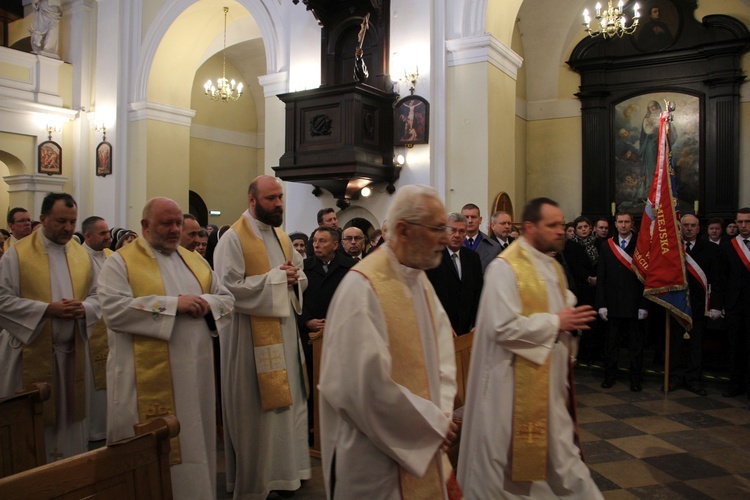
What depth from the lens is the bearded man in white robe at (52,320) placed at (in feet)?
13.1

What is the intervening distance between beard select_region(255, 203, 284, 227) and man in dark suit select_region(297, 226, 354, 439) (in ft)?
3.63

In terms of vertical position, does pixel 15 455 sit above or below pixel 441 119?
below

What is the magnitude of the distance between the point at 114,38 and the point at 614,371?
40.1 feet

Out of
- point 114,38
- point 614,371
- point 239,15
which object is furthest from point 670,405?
point 114,38

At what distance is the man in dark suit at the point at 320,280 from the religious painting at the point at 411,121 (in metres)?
4.15

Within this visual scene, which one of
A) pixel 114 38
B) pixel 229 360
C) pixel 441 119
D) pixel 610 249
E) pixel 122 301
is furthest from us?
pixel 114 38

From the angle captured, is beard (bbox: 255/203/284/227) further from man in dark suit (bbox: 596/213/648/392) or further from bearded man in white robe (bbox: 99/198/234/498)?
man in dark suit (bbox: 596/213/648/392)

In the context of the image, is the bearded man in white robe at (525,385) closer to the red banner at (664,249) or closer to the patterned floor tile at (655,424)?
the patterned floor tile at (655,424)

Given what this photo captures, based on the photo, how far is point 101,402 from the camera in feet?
17.8

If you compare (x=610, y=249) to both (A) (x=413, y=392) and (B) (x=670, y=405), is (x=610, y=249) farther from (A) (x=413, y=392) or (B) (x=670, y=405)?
(A) (x=413, y=392)

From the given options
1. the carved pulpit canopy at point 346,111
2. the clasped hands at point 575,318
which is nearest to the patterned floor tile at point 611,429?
the clasped hands at point 575,318

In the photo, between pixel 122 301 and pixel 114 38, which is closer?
pixel 122 301

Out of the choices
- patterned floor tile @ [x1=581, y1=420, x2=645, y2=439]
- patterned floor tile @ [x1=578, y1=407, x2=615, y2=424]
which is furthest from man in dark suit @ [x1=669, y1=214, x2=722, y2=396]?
patterned floor tile @ [x1=581, y1=420, x2=645, y2=439]

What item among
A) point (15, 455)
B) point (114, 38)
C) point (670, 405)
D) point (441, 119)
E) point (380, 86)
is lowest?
point (670, 405)
